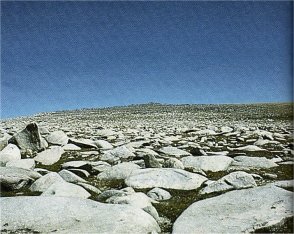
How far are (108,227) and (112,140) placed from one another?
47.0 feet

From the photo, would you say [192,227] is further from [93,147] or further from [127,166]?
[93,147]

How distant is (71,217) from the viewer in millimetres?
7348

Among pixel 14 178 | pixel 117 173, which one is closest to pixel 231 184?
pixel 117 173

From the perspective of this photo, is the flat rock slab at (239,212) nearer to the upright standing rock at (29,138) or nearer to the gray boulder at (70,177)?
the gray boulder at (70,177)

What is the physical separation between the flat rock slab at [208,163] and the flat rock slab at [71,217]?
5474mm

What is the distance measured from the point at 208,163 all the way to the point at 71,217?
22.0ft

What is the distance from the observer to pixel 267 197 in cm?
825

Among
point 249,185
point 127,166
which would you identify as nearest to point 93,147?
point 127,166

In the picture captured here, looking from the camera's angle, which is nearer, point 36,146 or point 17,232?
point 17,232

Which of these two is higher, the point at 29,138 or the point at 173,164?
the point at 29,138

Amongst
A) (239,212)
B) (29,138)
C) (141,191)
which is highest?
(29,138)

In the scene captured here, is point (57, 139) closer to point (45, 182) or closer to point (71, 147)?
point (71, 147)

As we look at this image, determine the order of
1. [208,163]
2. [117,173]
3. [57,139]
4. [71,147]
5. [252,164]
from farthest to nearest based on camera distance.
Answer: [57,139] < [71,147] < [252,164] < [208,163] < [117,173]

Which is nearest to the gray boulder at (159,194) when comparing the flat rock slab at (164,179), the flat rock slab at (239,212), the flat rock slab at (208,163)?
the flat rock slab at (164,179)
